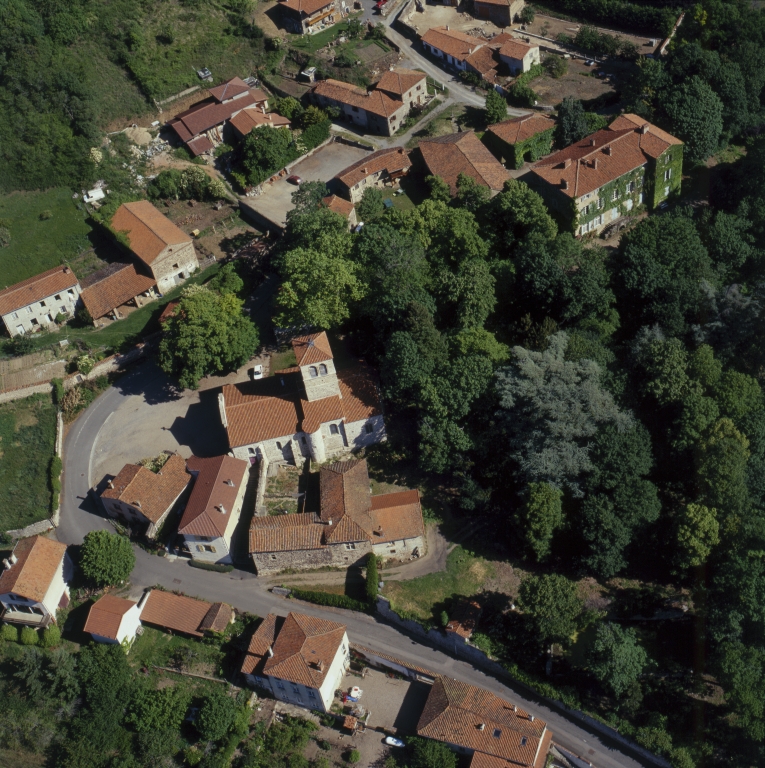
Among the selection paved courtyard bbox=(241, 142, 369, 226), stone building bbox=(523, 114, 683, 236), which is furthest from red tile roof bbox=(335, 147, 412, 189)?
stone building bbox=(523, 114, 683, 236)

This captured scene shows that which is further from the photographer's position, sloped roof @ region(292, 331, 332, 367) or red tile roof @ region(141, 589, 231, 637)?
sloped roof @ region(292, 331, 332, 367)

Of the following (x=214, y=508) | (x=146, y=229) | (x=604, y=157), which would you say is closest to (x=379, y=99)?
(x=604, y=157)

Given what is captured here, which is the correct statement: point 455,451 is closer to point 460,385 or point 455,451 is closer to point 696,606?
point 460,385

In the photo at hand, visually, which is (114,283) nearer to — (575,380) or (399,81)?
(399,81)

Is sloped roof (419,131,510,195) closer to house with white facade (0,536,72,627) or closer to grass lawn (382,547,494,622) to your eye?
grass lawn (382,547,494,622)

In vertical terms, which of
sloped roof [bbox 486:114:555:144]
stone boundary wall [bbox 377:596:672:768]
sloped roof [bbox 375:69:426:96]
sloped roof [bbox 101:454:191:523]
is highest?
sloped roof [bbox 375:69:426:96]

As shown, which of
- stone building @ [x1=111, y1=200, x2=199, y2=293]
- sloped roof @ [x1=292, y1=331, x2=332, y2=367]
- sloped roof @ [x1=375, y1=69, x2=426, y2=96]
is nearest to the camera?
sloped roof @ [x1=292, y1=331, x2=332, y2=367]

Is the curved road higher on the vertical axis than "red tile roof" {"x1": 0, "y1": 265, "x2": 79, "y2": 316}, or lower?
lower
